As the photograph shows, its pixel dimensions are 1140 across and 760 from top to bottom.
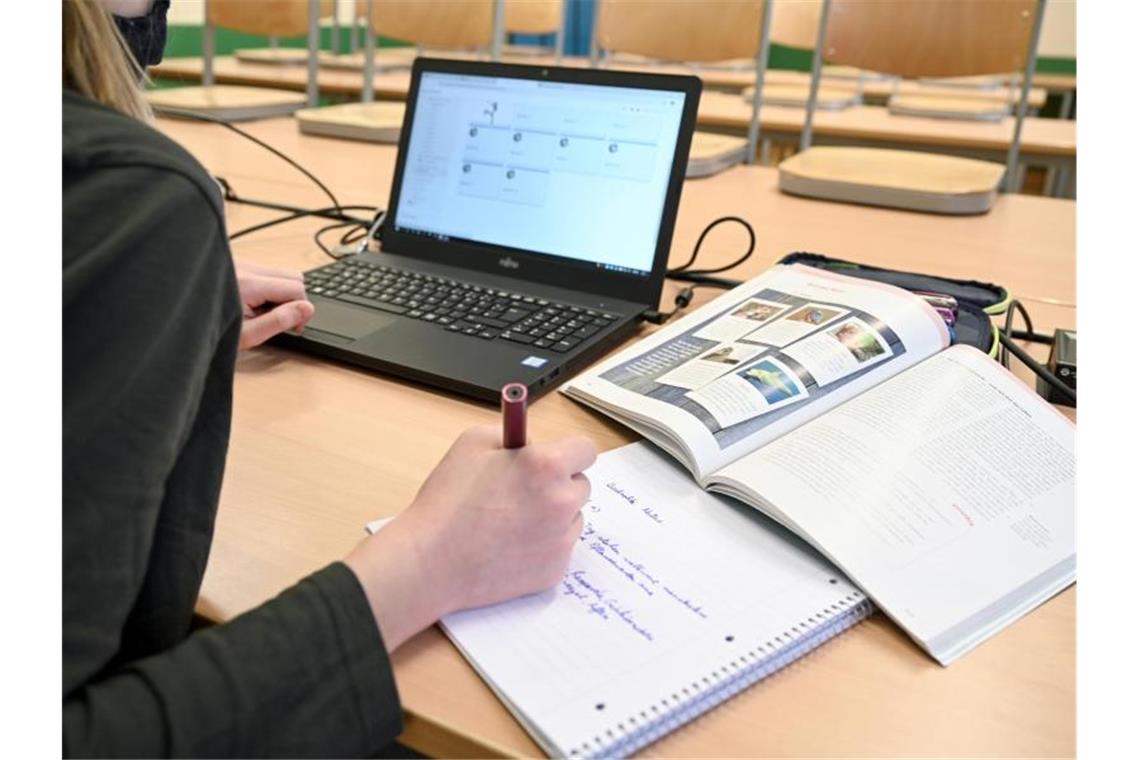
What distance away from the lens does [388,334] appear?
854 millimetres

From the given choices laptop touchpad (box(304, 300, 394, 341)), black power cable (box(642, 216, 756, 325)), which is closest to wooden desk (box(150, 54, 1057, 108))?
black power cable (box(642, 216, 756, 325))

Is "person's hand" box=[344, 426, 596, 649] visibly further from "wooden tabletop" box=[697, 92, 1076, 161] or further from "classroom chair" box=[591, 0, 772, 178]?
"wooden tabletop" box=[697, 92, 1076, 161]

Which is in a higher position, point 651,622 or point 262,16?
point 262,16

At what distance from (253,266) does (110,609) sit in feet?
1.65

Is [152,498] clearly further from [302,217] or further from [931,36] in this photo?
[931,36]

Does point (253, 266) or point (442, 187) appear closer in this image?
point (253, 266)

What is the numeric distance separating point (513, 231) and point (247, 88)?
192 cm

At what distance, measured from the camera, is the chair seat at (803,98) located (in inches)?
108

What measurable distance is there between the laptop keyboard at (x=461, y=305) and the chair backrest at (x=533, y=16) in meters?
2.30

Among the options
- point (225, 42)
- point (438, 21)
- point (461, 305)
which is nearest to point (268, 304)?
point (461, 305)

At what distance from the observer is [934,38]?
6.56ft

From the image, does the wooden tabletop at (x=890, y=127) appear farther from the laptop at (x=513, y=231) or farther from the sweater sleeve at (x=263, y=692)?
the sweater sleeve at (x=263, y=692)
